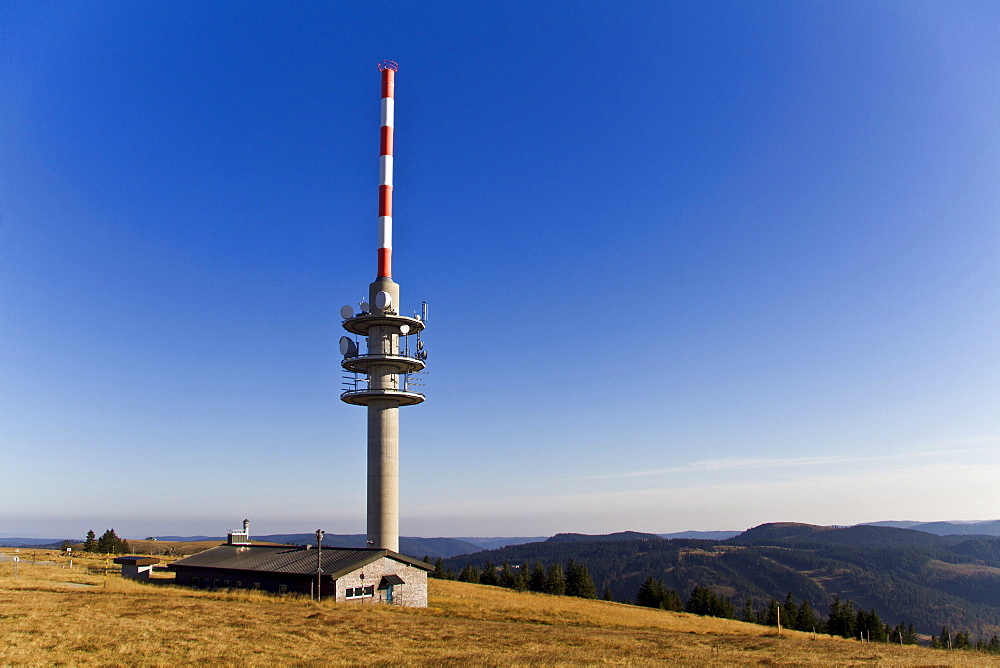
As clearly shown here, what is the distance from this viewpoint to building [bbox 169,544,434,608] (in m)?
43.0

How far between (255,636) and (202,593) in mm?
18275

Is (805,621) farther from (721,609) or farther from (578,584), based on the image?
(578,584)

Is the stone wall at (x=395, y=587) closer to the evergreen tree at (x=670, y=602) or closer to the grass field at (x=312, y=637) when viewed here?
the grass field at (x=312, y=637)

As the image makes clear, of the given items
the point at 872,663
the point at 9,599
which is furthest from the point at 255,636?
the point at 872,663

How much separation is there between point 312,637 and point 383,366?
2978cm

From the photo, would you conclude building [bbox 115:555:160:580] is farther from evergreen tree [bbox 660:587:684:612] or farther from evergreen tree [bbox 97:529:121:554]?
evergreen tree [bbox 660:587:684:612]

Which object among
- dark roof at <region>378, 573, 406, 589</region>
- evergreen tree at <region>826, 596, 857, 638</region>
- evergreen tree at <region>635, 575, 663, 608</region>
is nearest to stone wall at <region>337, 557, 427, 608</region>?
dark roof at <region>378, 573, 406, 589</region>

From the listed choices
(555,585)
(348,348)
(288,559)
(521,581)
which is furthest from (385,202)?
(521,581)

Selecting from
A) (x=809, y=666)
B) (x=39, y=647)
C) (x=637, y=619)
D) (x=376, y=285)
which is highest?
(x=376, y=285)

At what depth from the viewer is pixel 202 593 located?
144 ft

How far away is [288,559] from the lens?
48.1m

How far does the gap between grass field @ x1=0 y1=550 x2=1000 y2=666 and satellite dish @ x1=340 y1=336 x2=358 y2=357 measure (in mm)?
20506

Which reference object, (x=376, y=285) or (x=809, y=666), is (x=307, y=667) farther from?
(x=376, y=285)

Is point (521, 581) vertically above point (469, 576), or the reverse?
point (521, 581)
